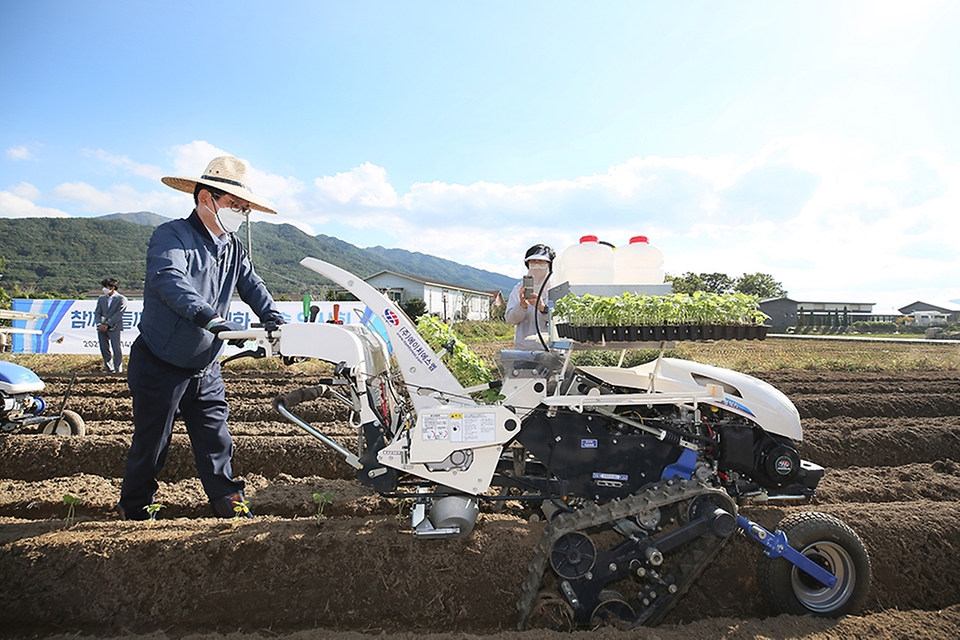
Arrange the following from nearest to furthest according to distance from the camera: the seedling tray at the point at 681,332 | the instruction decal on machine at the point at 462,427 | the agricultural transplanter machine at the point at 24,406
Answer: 1. the seedling tray at the point at 681,332
2. the instruction decal on machine at the point at 462,427
3. the agricultural transplanter machine at the point at 24,406

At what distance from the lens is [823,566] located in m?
3.04

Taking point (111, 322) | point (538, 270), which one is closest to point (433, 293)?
point (111, 322)

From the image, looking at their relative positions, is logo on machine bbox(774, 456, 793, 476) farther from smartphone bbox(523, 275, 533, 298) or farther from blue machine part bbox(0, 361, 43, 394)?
blue machine part bbox(0, 361, 43, 394)

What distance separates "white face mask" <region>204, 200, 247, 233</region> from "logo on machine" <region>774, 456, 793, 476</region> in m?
3.80

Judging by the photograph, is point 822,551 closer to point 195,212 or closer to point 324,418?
point 195,212

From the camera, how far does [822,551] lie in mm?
2994

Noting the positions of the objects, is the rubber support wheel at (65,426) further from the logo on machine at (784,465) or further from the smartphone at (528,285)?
the logo on machine at (784,465)

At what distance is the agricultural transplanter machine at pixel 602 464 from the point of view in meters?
2.76

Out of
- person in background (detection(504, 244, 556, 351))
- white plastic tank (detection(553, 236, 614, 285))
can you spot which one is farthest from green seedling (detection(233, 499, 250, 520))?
white plastic tank (detection(553, 236, 614, 285))

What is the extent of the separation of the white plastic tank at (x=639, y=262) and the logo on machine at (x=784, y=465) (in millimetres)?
1272

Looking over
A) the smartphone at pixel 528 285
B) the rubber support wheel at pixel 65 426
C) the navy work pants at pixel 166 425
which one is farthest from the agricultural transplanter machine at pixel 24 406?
the smartphone at pixel 528 285

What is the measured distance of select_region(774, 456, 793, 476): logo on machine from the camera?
3117 mm

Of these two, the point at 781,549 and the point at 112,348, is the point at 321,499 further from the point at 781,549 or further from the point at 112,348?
A: the point at 112,348

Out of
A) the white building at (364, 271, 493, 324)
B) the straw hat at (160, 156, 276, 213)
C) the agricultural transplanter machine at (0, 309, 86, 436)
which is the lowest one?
the agricultural transplanter machine at (0, 309, 86, 436)
